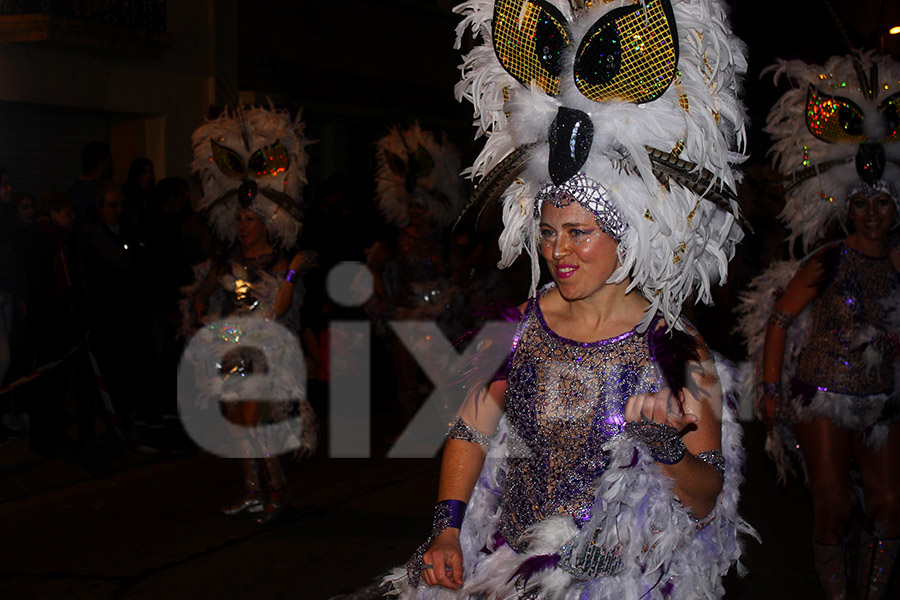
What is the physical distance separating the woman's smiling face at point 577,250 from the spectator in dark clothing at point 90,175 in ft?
21.8

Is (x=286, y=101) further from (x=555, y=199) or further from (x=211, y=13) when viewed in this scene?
(x=555, y=199)

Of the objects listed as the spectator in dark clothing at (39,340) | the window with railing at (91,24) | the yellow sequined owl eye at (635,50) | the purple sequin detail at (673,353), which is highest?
the window with railing at (91,24)

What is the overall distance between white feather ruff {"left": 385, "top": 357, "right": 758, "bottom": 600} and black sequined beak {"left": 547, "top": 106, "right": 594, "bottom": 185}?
72 cm

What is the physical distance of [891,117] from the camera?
479cm

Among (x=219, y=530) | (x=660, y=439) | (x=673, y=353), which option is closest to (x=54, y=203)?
(x=219, y=530)

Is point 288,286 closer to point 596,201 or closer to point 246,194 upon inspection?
point 246,194

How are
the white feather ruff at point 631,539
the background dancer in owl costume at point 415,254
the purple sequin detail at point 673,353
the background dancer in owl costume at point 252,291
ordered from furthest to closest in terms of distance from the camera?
the background dancer in owl costume at point 415,254
the background dancer in owl costume at point 252,291
the purple sequin detail at point 673,353
the white feather ruff at point 631,539

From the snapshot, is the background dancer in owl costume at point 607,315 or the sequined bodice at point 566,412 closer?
the background dancer in owl costume at point 607,315

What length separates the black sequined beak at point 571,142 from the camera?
2.67 m

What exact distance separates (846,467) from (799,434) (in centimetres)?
25

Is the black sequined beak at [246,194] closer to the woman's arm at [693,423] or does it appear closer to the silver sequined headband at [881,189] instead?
the silver sequined headband at [881,189]

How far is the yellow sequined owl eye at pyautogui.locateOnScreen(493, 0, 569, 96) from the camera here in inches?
106

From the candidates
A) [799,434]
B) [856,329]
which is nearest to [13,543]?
[799,434]

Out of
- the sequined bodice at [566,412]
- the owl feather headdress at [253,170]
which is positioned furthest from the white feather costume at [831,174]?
the owl feather headdress at [253,170]
